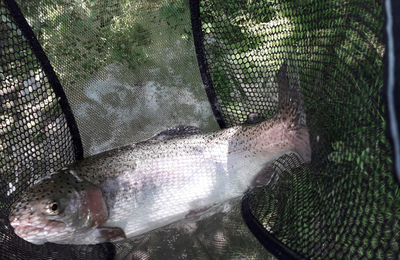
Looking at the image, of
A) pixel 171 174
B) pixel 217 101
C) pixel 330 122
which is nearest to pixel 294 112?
pixel 330 122

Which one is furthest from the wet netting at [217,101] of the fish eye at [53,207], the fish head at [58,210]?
the fish eye at [53,207]

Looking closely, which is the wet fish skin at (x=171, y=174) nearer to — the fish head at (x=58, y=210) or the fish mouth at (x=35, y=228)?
the fish head at (x=58, y=210)

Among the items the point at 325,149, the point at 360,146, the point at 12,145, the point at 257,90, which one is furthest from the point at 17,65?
the point at 360,146

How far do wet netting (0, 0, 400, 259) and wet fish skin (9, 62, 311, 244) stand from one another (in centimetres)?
16

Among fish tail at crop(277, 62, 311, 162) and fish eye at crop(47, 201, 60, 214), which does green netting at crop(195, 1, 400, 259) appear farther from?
fish eye at crop(47, 201, 60, 214)

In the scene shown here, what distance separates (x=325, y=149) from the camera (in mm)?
1843

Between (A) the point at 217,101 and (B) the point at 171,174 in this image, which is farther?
(A) the point at 217,101

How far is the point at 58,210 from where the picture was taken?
1809 millimetres

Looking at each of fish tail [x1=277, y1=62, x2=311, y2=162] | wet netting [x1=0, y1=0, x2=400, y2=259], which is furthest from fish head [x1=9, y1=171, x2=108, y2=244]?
fish tail [x1=277, y1=62, x2=311, y2=162]

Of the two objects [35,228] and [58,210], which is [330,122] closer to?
[58,210]

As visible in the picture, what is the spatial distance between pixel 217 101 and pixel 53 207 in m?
1.54

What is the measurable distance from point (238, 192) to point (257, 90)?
2.94 feet

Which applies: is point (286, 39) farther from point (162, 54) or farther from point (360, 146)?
point (162, 54)

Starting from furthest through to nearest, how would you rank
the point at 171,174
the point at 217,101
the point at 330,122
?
the point at 217,101
the point at 171,174
the point at 330,122
